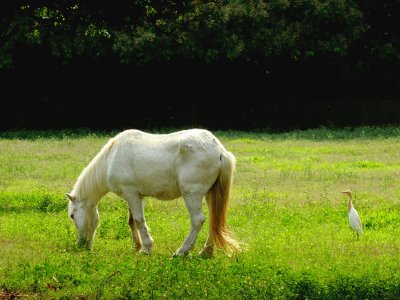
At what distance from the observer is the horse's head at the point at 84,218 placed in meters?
10.6

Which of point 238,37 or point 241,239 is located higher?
point 238,37

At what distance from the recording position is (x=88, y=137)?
27016 millimetres

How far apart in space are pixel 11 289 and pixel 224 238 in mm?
2735

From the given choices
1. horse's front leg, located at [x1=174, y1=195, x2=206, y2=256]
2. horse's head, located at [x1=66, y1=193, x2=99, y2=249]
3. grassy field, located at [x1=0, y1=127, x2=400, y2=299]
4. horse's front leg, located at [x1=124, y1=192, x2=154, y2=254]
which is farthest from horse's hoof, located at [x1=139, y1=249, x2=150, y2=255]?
horse's head, located at [x1=66, y1=193, x2=99, y2=249]

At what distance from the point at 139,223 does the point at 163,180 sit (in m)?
0.61

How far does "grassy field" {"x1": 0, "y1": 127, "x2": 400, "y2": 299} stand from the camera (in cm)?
811

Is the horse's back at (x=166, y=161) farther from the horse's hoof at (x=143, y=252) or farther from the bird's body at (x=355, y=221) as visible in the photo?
the bird's body at (x=355, y=221)

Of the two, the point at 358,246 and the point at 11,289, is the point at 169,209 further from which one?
the point at 11,289

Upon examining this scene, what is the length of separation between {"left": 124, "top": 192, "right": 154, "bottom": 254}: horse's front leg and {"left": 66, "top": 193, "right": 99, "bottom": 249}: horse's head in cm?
50

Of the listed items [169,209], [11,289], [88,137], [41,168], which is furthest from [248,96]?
[11,289]

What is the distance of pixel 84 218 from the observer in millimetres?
10609

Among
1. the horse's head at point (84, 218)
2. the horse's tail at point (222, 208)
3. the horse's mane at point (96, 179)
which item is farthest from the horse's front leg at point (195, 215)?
the horse's head at point (84, 218)

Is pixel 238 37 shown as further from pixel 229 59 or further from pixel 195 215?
pixel 195 215

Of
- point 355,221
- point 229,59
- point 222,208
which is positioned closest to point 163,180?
point 222,208
